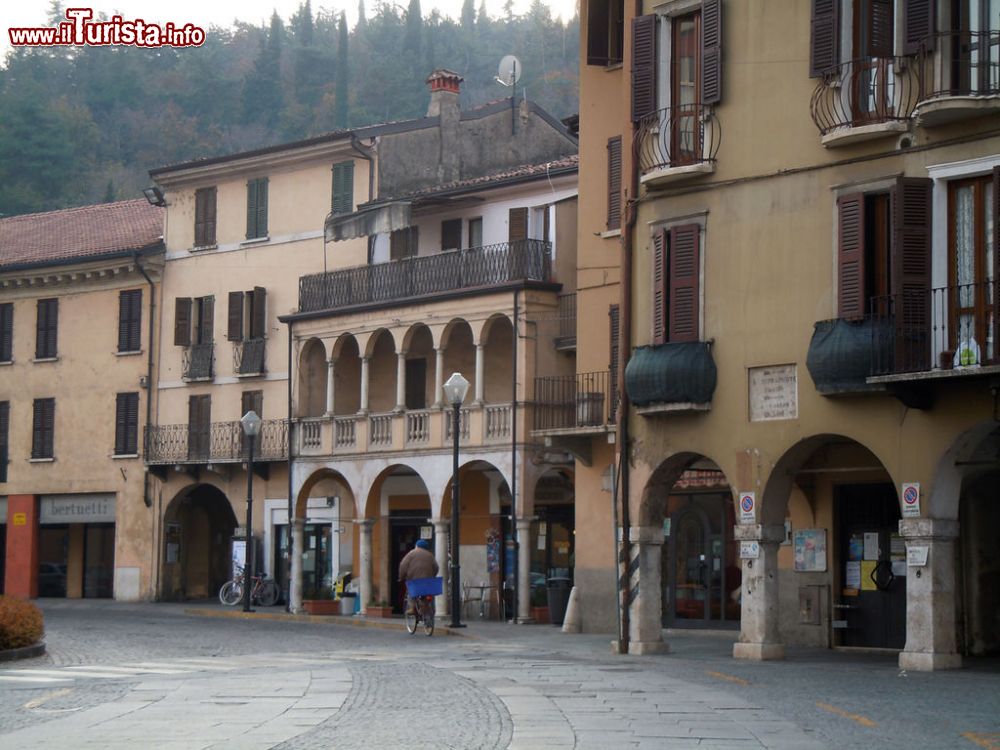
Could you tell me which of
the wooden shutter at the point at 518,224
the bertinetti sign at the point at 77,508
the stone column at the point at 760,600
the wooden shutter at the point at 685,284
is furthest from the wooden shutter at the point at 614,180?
the bertinetti sign at the point at 77,508

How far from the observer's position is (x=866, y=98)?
80.9 feet

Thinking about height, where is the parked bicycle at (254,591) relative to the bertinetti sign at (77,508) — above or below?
below

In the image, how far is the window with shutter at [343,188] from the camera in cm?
4709

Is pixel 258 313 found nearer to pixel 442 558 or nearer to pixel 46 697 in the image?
pixel 442 558

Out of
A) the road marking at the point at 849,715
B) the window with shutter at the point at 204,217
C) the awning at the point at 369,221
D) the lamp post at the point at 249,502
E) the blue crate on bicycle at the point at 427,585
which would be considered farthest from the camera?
the window with shutter at the point at 204,217

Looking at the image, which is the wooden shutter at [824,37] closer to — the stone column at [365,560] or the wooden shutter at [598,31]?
the wooden shutter at [598,31]

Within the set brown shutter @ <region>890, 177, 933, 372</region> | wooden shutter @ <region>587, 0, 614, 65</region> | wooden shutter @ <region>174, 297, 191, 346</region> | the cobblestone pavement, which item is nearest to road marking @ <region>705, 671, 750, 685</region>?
the cobblestone pavement

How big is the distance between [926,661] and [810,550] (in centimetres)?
708

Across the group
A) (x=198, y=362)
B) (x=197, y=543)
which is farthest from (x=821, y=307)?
(x=197, y=543)

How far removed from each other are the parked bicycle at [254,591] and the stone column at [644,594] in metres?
21.7

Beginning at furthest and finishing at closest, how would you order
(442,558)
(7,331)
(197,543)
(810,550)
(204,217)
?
1. (7,331)
2. (197,543)
3. (204,217)
4. (442,558)
5. (810,550)

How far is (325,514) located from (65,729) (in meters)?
31.6

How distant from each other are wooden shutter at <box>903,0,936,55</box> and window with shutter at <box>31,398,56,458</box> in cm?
3648

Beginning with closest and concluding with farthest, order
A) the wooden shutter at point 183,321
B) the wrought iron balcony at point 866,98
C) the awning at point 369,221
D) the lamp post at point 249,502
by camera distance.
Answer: the wrought iron balcony at point 866,98
the lamp post at point 249,502
the awning at point 369,221
the wooden shutter at point 183,321
